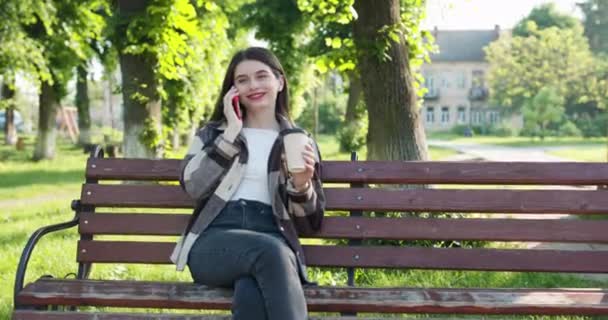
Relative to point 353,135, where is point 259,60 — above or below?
above

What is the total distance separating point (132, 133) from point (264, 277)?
834 centimetres

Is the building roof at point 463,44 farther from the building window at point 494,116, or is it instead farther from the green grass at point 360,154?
the green grass at point 360,154

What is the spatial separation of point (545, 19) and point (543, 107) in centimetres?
2717

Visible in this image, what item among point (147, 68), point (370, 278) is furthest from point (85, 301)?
point (147, 68)

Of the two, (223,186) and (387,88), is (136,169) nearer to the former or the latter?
(223,186)

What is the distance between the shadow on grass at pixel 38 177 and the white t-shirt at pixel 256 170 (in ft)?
40.2

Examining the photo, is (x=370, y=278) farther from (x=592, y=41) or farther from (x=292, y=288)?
(x=592, y=41)

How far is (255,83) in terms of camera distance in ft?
11.7

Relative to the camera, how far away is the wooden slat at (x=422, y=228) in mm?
3686

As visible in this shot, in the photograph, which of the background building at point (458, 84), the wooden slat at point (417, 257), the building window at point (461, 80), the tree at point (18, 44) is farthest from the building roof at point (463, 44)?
the wooden slat at point (417, 257)

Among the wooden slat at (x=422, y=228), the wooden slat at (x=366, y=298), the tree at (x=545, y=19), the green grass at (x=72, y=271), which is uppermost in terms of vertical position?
the tree at (x=545, y=19)

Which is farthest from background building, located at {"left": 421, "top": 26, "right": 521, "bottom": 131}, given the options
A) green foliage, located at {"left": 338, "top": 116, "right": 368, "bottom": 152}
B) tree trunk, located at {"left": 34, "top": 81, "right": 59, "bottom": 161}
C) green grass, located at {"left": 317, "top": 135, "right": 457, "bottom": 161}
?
tree trunk, located at {"left": 34, "top": 81, "right": 59, "bottom": 161}

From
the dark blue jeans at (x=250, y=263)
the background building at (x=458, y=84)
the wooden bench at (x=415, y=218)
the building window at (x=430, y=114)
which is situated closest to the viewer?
the dark blue jeans at (x=250, y=263)

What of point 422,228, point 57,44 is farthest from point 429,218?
point 57,44
